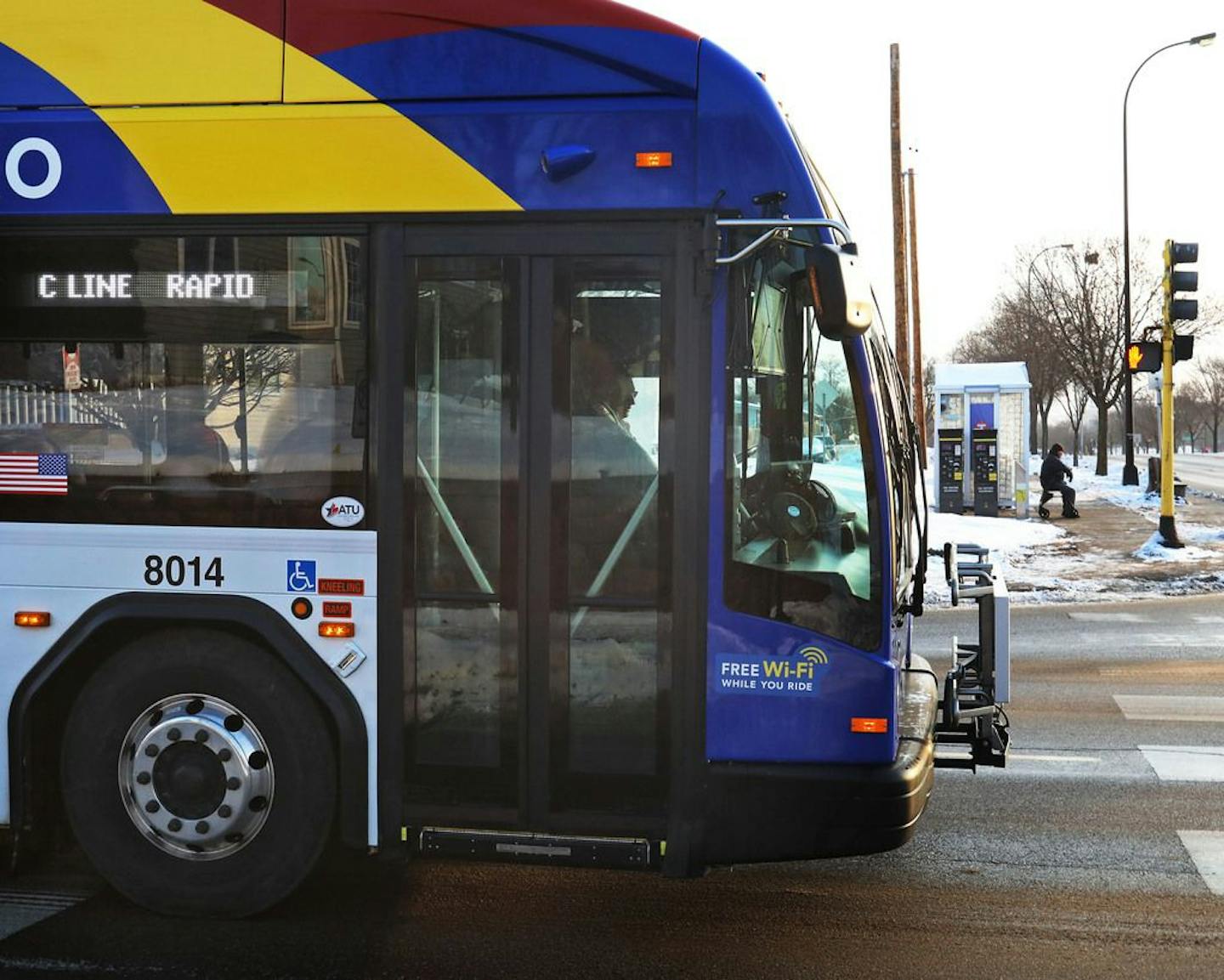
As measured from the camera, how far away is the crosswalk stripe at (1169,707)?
8.60 meters

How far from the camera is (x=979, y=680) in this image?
20.6 feet

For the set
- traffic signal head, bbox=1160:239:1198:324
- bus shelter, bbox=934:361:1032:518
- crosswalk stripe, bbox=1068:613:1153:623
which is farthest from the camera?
bus shelter, bbox=934:361:1032:518

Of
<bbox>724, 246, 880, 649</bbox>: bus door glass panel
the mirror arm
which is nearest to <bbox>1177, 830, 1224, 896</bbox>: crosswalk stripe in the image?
<bbox>724, 246, 880, 649</bbox>: bus door glass panel

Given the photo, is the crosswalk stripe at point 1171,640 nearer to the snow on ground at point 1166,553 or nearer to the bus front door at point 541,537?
the snow on ground at point 1166,553

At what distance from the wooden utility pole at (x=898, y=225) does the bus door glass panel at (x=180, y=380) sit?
61.3 ft

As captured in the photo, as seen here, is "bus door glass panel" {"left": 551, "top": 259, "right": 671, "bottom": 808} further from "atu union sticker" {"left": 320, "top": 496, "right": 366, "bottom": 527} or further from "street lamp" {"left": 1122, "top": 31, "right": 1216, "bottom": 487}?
"street lamp" {"left": 1122, "top": 31, "right": 1216, "bottom": 487}

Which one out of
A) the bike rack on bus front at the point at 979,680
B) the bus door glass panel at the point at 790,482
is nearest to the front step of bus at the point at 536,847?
the bus door glass panel at the point at 790,482

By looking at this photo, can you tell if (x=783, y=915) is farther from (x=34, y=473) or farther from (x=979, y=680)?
(x=34, y=473)

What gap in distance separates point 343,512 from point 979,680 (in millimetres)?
3103

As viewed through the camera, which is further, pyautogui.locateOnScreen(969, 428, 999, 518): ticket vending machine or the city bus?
pyautogui.locateOnScreen(969, 428, 999, 518): ticket vending machine

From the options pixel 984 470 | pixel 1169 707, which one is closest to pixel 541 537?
pixel 1169 707

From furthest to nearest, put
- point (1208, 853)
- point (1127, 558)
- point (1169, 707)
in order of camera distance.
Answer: point (1127, 558) → point (1169, 707) → point (1208, 853)

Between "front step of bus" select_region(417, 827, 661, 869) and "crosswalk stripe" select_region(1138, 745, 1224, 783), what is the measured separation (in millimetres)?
3616

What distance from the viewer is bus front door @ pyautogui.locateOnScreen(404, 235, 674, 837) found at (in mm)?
4742
